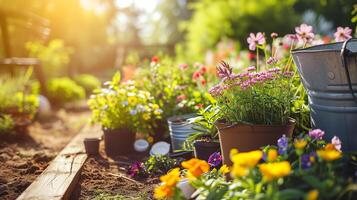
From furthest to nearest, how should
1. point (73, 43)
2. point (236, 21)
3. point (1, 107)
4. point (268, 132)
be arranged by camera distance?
1. point (73, 43)
2. point (236, 21)
3. point (1, 107)
4. point (268, 132)

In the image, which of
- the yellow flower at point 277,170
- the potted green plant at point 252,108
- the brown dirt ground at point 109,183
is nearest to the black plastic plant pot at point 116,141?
the brown dirt ground at point 109,183

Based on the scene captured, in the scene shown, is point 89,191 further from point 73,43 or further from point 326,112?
point 73,43

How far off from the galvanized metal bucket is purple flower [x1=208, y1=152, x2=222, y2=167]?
0.67 metres

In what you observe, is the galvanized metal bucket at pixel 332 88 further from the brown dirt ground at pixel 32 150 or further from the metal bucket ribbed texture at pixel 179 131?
the brown dirt ground at pixel 32 150

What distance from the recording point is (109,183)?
3061mm

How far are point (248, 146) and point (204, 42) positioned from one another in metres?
7.37

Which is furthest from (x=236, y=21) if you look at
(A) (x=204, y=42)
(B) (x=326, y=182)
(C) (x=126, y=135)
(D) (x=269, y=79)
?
(B) (x=326, y=182)

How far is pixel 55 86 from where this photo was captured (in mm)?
8492

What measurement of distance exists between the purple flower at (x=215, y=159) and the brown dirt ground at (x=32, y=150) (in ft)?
4.00

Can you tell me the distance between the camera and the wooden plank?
256 centimetres

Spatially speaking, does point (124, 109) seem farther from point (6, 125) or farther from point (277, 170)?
point (277, 170)

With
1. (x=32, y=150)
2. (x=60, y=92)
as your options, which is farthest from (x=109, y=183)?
(x=60, y=92)

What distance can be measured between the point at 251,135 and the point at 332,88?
1.80ft

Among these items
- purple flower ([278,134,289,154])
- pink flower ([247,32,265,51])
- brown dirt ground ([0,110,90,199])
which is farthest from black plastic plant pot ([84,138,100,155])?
purple flower ([278,134,289,154])
